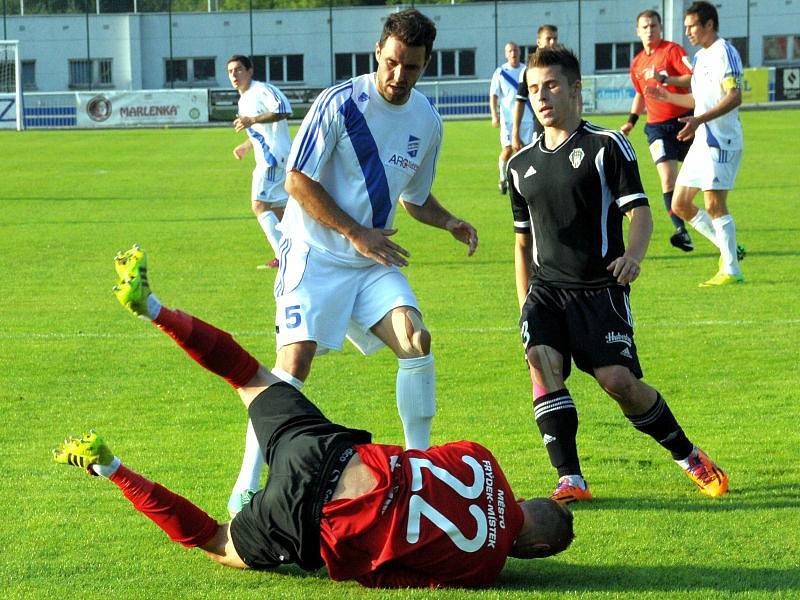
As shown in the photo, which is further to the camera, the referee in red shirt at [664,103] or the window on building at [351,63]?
the window on building at [351,63]

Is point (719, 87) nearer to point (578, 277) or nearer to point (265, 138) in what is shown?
point (265, 138)

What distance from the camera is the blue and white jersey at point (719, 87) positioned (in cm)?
1074

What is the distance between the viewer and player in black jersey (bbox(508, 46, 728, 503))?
5.18 m

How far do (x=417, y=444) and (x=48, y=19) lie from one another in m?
59.2

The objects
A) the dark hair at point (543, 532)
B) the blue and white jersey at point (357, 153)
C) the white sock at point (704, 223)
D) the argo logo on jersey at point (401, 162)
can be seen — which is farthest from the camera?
the white sock at point (704, 223)

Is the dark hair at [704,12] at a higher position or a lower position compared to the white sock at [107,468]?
higher

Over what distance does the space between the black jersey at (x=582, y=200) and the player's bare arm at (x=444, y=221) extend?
31 cm

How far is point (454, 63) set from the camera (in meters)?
60.9

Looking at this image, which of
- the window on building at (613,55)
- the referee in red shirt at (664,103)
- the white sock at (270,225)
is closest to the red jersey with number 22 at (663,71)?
the referee in red shirt at (664,103)

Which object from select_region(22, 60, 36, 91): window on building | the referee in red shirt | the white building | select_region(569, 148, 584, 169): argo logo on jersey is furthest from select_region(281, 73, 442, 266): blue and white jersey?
select_region(22, 60, 36, 91): window on building

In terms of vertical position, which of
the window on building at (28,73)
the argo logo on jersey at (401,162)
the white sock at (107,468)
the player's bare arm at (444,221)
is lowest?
the white sock at (107,468)

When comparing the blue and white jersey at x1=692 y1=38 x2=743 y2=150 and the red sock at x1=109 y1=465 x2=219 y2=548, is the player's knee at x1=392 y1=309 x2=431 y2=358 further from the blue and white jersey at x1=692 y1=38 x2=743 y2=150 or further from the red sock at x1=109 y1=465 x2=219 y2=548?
the blue and white jersey at x1=692 y1=38 x2=743 y2=150

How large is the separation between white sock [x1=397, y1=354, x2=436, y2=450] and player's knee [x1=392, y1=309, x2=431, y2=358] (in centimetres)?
6

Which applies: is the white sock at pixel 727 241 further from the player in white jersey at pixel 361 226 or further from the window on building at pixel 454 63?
the window on building at pixel 454 63
